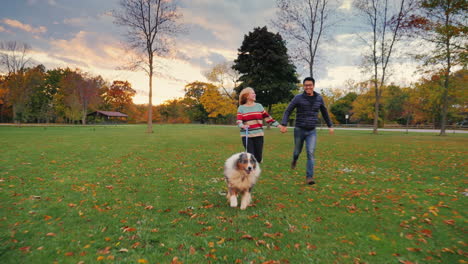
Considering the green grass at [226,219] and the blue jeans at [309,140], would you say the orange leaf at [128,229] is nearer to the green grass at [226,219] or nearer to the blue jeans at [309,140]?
the green grass at [226,219]

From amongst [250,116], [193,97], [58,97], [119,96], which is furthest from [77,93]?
[250,116]

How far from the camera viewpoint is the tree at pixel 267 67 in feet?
114

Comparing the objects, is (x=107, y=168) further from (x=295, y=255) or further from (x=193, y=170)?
(x=295, y=255)

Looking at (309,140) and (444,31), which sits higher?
(444,31)

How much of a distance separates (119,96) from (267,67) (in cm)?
8689

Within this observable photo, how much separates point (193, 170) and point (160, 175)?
1318 mm

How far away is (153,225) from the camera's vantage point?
13.5 feet

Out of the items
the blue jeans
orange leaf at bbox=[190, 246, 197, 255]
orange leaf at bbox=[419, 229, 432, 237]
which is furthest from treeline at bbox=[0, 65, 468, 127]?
orange leaf at bbox=[190, 246, 197, 255]

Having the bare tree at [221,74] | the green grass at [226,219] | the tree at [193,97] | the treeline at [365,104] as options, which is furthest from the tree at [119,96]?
the green grass at [226,219]

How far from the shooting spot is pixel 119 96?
331ft

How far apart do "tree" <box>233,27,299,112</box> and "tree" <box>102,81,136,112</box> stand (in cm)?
8255

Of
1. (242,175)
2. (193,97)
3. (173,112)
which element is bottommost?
(242,175)

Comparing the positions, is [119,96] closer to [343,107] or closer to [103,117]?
[103,117]

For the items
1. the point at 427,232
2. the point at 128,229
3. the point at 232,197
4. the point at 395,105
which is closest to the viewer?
the point at 427,232
